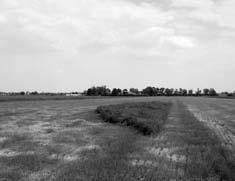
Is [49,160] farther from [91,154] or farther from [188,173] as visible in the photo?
[188,173]

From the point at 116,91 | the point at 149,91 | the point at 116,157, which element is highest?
the point at 149,91

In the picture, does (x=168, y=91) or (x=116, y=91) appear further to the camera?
(x=168, y=91)

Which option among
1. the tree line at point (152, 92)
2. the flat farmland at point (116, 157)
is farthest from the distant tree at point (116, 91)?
the flat farmland at point (116, 157)

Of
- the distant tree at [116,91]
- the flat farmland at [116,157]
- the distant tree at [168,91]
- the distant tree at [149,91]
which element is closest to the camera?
the flat farmland at [116,157]


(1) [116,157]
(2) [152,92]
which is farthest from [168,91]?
(1) [116,157]

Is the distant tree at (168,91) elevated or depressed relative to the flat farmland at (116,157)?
elevated

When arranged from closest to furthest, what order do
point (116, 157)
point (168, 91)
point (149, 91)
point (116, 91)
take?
point (116, 157)
point (116, 91)
point (149, 91)
point (168, 91)

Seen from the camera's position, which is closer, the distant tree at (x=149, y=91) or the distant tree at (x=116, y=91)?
the distant tree at (x=116, y=91)

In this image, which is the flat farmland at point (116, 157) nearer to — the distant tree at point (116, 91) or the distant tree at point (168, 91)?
the distant tree at point (116, 91)

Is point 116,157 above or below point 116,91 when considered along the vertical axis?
below

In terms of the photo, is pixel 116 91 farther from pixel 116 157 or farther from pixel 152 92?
pixel 116 157

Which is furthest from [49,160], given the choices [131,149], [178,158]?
[178,158]

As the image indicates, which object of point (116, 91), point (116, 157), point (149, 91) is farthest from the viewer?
point (149, 91)

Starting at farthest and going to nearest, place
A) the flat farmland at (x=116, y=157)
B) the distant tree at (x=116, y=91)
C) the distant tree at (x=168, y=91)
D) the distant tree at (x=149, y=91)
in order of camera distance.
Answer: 1. the distant tree at (x=149, y=91)
2. the distant tree at (x=168, y=91)
3. the distant tree at (x=116, y=91)
4. the flat farmland at (x=116, y=157)
